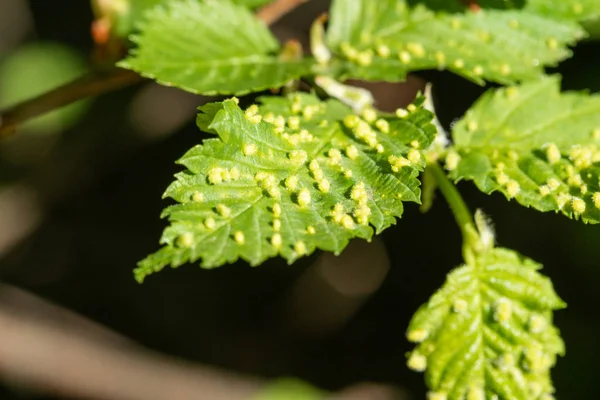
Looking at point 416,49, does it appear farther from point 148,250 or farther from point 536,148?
point 148,250

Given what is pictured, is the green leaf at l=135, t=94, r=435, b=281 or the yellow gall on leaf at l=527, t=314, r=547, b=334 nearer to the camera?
the green leaf at l=135, t=94, r=435, b=281

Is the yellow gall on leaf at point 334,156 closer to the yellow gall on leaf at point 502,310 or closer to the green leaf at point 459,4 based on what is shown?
the yellow gall on leaf at point 502,310

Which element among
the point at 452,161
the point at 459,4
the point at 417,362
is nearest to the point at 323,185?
the point at 452,161

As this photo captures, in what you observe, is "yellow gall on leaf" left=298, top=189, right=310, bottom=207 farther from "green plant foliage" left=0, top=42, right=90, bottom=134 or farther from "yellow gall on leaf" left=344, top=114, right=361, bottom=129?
"green plant foliage" left=0, top=42, right=90, bottom=134

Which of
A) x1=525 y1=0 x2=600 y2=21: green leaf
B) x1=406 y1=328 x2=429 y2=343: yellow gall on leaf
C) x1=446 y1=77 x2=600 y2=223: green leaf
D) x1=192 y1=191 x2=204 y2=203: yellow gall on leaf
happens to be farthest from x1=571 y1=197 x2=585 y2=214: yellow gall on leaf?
x1=192 y1=191 x2=204 y2=203: yellow gall on leaf

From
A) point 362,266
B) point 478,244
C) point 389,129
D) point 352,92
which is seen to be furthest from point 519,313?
point 362,266

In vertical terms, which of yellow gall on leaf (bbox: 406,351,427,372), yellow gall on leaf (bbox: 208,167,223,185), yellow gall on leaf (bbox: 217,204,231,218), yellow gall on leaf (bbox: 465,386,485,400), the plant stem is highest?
yellow gall on leaf (bbox: 208,167,223,185)

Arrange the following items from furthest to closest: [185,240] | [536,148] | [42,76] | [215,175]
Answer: [42,76] → [536,148] → [215,175] → [185,240]
